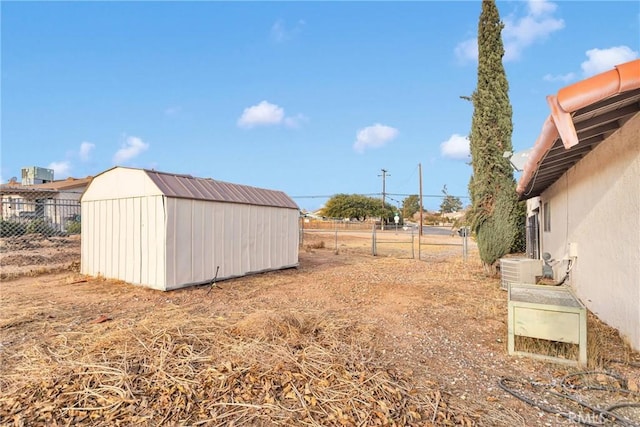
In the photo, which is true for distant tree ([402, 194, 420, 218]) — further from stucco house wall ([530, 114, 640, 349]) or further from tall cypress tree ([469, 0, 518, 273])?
stucco house wall ([530, 114, 640, 349])

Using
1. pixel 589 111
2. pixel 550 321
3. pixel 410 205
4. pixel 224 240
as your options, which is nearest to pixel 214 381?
pixel 550 321

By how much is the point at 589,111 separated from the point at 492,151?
19.6ft

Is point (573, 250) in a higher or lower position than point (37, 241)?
higher

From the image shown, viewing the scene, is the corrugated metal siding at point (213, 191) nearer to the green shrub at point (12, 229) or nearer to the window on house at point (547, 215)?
the window on house at point (547, 215)

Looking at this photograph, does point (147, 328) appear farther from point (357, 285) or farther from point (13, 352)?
point (357, 285)

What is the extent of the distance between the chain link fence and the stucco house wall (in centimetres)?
1122

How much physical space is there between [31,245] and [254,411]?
50.7 ft

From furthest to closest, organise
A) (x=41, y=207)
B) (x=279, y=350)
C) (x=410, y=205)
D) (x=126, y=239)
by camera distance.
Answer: (x=410, y=205) < (x=41, y=207) < (x=126, y=239) < (x=279, y=350)

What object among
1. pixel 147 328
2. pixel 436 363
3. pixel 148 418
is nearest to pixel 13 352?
pixel 147 328

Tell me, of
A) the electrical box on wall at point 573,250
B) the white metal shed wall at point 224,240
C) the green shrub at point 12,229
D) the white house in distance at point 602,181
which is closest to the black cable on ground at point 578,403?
the white house in distance at point 602,181

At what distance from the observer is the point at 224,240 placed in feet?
27.0

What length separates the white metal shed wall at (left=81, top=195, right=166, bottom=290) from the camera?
7.04 meters

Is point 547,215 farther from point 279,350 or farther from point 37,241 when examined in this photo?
point 37,241

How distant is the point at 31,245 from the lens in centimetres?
1358
